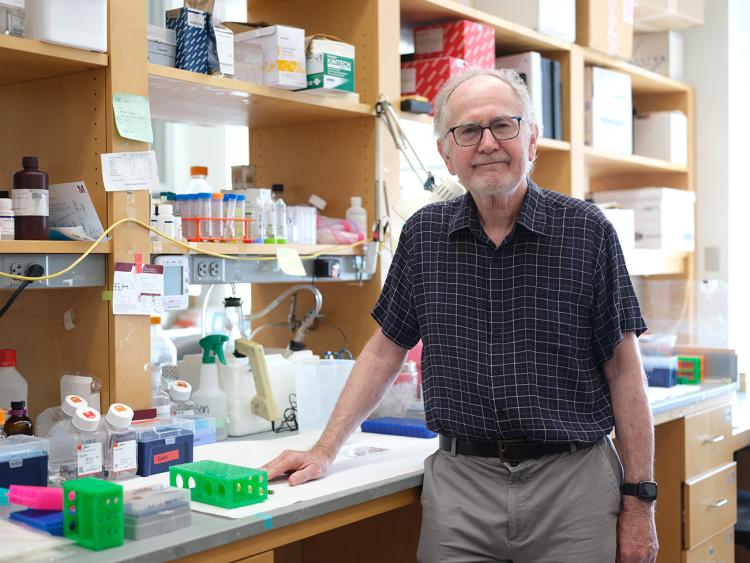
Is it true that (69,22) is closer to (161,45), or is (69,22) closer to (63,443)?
(161,45)

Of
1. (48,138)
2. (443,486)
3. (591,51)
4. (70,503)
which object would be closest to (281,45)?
(48,138)

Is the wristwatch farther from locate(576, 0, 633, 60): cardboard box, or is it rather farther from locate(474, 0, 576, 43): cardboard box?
locate(576, 0, 633, 60): cardboard box

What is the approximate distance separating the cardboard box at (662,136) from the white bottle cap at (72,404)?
302cm

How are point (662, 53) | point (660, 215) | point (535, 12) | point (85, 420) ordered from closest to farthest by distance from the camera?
point (85, 420) → point (535, 12) → point (660, 215) → point (662, 53)

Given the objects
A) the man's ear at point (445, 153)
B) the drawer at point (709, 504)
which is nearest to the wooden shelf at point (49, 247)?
the man's ear at point (445, 153)

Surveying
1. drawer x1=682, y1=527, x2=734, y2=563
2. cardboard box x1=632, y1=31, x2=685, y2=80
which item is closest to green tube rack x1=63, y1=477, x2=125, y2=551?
drawer x1=682, y1=527, x2=734, y2=563

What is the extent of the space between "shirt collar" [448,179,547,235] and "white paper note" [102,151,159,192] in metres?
0.66

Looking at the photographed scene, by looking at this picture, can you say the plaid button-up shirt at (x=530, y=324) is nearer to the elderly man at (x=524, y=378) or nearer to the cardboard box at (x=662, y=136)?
the elderly man at (x=524, y=378)

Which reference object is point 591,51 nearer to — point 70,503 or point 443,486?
point 443,486

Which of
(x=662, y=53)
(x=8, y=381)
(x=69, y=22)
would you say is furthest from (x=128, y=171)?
(x=662, y=53)

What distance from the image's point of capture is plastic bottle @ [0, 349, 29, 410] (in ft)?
6.28

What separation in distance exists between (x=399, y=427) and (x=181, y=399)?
0.55 meters

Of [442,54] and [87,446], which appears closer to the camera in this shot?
[87,446]

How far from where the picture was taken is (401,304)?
6.62 feet
